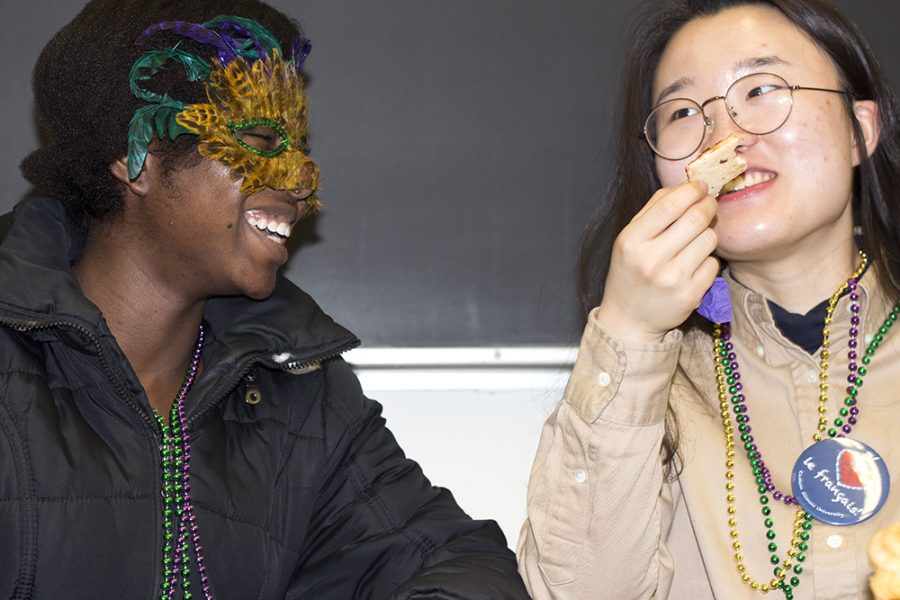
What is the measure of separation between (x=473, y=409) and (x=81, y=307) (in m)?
0.81

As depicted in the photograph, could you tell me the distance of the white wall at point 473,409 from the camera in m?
2.12

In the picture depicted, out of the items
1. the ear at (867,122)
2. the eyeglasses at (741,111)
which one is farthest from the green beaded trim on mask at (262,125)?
the ear at (867,122)

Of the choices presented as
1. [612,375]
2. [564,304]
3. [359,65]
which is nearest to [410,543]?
[612,375]

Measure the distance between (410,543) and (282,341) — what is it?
0.39m

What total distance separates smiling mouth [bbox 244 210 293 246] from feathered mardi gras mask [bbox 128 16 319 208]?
0.05 m

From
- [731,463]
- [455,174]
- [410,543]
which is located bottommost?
[410,543]

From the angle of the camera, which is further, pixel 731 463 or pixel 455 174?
pixel 455 174

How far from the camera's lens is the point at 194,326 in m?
1.84

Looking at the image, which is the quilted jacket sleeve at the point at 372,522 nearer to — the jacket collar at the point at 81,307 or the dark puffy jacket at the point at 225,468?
the dark puffy jacket at the point at 225,468

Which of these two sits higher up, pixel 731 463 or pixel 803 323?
pixel 803 323

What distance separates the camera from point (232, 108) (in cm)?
172

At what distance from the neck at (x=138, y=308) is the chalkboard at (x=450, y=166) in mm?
375

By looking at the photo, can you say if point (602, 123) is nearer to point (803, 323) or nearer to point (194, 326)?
point (803, 323)

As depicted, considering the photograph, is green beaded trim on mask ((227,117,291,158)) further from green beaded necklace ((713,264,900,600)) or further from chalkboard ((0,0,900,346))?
green beaded necklace ((713,264,900,600))
